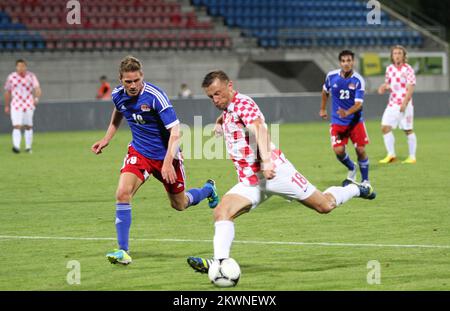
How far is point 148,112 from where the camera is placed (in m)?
10.1

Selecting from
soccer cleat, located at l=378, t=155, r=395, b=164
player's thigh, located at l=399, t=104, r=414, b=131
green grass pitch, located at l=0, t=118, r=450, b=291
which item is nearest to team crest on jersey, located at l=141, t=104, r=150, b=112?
green grass pitch, located at l=0, t=118, r=450, b=291

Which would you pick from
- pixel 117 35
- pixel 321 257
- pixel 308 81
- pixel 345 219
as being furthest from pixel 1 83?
pixel 321 257

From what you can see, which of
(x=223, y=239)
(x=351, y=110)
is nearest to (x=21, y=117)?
(x=351, y=110)

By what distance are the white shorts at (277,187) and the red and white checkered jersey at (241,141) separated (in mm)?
63

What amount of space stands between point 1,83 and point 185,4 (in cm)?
920

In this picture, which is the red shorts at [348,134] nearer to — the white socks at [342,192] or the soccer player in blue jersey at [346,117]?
the soccer player in blue jersey at [346,117]

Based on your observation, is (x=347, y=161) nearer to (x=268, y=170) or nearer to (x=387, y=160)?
(x=387, y=160)

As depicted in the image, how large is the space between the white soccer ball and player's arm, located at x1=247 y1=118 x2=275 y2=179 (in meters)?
0.83

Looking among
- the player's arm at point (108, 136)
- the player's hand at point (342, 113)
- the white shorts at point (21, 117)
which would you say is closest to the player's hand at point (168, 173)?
the player's arm at point (108, 136)

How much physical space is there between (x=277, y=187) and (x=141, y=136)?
1.98 meters

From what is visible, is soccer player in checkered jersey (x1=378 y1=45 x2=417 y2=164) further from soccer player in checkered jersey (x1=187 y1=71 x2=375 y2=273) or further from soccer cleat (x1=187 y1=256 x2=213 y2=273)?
soccer cleat (x1=187 y1=256 x2=213 y2=273)

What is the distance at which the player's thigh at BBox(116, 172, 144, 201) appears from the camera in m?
9.78

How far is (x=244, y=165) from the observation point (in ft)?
29.1

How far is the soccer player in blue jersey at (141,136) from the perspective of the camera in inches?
381
